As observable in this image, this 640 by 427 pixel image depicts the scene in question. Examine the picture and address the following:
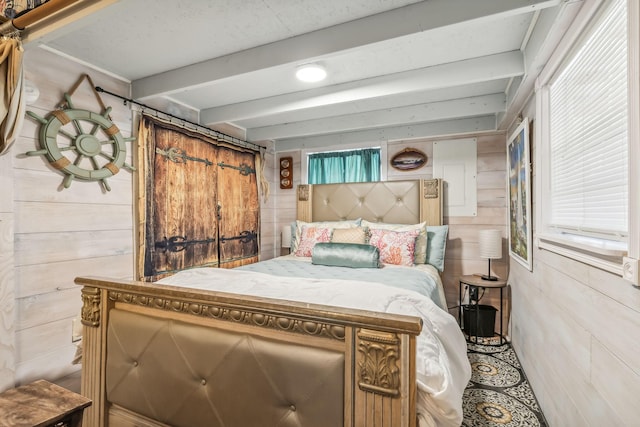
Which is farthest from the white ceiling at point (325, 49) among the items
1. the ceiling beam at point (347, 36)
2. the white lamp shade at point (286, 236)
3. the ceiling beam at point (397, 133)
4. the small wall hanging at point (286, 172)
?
the white lamp shade at point (286, 236)

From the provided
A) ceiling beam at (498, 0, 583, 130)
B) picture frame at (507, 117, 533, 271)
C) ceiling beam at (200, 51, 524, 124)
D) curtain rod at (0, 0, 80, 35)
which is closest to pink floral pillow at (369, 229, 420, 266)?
picture frame at (507, 117, 533, 271)

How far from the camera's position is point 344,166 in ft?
12.5

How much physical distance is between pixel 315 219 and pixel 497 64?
242cm

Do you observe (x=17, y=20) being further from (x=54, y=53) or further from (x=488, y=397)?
(x=488, y=397)

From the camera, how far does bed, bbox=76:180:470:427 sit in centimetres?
90

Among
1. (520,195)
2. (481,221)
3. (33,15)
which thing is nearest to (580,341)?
(520,195)

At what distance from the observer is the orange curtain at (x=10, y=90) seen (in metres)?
1.43

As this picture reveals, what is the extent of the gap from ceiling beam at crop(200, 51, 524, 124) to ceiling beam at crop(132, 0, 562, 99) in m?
0.68

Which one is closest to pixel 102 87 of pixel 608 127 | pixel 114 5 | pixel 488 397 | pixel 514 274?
pixel 114 5

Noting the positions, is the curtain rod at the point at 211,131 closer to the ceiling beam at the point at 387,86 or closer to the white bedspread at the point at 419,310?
the ceiling beam at the point at 387,86

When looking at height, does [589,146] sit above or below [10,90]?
below

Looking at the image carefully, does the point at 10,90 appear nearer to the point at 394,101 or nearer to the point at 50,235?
the point at 50,235

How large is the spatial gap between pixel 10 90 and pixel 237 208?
6.96 feet

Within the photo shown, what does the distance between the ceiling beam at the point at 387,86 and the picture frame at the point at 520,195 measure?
0.45 metres
